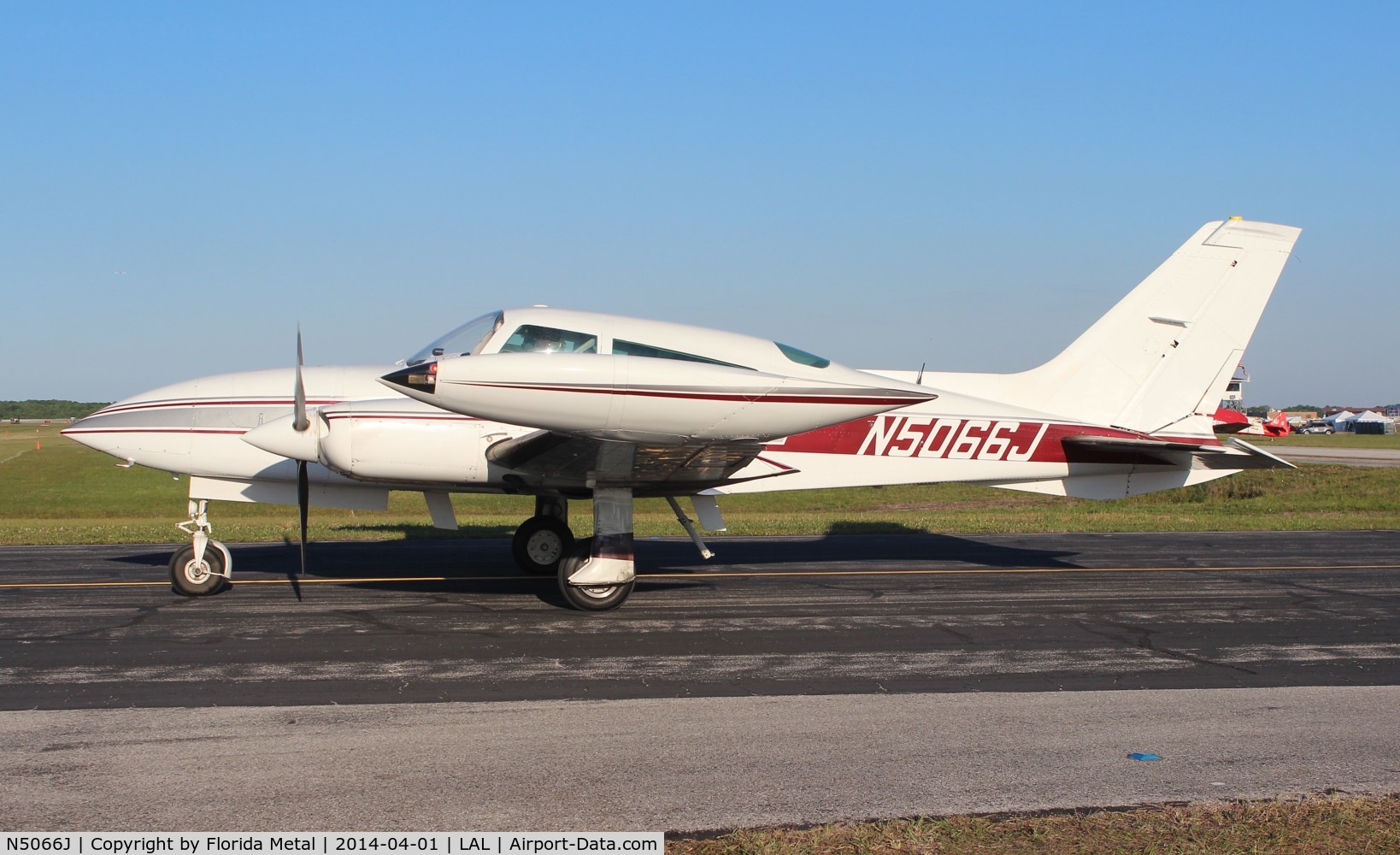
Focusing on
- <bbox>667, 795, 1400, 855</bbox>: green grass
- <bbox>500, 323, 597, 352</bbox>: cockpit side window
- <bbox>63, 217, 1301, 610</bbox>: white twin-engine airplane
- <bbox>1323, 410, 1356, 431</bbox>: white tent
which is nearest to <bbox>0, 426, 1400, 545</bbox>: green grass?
<bbox>63, 217, 1301, 610</bbox>: white twin-engine airplane

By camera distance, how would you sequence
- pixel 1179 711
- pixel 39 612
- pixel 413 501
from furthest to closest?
pixel 413 501, pixel 39 612, pixel 1179 711

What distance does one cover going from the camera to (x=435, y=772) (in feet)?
17.8

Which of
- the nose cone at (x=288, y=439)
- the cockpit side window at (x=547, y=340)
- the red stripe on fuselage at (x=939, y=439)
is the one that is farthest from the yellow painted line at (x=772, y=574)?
the cockpit side window at (x=547, y=340)

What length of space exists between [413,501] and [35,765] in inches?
989

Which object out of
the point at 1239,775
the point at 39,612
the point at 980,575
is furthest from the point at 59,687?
the point at 980,575

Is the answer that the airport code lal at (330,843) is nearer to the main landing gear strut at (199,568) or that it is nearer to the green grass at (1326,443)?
the main landing gear strut at (199,568)

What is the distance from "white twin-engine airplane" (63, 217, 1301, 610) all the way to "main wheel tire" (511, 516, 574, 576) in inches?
1.0

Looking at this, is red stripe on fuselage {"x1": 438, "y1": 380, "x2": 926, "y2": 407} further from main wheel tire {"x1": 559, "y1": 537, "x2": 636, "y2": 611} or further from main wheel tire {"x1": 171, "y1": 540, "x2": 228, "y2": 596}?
main wheel tire {"x1": 171, "y1": 540, "x2": 228, "y2": 596}

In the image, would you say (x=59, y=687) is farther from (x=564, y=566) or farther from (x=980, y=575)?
(x=980, y=575)

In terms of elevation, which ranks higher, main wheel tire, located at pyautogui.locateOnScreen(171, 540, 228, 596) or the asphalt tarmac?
main wheel tire, located at pyautogui.locateOnScreen(171, 540, 228, 596)

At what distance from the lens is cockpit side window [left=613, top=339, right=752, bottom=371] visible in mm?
9812

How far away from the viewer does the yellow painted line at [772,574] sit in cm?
1207

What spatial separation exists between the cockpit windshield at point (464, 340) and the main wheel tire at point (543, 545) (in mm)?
2878

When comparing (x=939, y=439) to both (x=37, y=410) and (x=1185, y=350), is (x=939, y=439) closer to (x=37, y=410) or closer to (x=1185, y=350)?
(x=1185, y=350)
